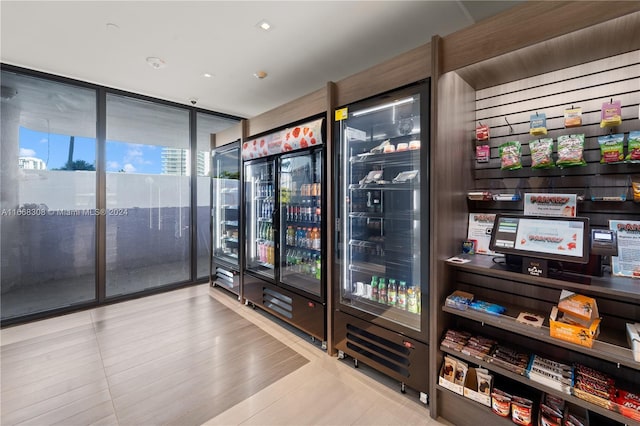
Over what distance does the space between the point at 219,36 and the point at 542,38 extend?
8.30ft

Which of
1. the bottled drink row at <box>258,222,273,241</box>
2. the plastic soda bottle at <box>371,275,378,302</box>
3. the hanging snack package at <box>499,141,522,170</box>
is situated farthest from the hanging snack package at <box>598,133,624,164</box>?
the bottled drink row at <box>258,222,273,241</box>

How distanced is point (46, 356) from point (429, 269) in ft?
11.4

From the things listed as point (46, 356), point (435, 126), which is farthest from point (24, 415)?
point (435, 126)

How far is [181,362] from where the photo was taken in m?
2.52

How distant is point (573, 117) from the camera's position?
5.52 ft

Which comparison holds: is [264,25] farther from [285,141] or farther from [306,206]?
[306,206]

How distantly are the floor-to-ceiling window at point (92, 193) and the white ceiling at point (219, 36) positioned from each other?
0.44 metres

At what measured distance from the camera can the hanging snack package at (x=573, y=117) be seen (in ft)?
5.47

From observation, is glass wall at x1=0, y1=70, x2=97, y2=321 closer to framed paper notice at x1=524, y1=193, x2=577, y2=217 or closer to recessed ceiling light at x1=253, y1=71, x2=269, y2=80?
recessed ceiling light at x1=253, y1=71, x2=269, y2=80

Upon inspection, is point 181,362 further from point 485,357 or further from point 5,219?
point 5,219

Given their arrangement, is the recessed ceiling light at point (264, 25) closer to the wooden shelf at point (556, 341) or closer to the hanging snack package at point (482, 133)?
the hanging snack package at point (482, 133)

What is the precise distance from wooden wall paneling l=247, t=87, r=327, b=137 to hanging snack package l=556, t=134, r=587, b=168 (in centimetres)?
178

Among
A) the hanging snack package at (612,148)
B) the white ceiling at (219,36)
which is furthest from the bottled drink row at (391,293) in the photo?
the white ceiling at (219,36)

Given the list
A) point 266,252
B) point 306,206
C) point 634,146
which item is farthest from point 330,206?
point 634,146
